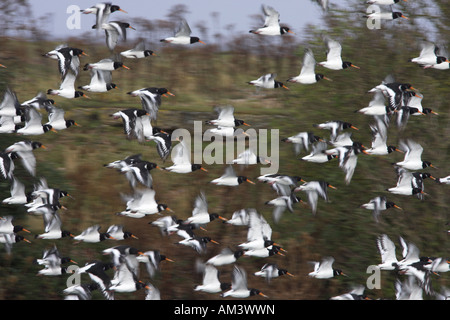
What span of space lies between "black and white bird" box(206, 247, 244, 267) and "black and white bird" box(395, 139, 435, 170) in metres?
3.13

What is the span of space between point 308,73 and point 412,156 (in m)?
2.28

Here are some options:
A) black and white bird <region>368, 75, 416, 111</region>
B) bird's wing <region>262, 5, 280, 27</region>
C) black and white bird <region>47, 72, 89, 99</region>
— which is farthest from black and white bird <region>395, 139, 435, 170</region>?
black and white bird <region>47, 72, 89, 99</region>

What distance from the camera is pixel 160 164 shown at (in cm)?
1492

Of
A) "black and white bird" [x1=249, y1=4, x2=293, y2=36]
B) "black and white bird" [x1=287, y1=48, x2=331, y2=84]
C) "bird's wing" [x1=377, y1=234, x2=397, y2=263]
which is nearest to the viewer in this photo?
"bird's wing" [x1=377, y1=234, x2=397, y2=263]

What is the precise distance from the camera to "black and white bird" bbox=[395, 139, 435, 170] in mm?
13023

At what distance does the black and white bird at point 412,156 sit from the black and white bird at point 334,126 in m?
1.01

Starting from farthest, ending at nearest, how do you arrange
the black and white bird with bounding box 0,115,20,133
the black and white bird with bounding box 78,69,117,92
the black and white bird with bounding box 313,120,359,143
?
the black and white bird with bounding box 78,69,117,92 → the black and white bird with bounding box 313,120,359,143 → the black and white bird with bounding box 0,115,20,133

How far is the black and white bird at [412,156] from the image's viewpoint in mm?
13023

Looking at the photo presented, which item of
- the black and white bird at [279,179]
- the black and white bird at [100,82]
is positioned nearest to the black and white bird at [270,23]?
the black and white bird at [279,179]

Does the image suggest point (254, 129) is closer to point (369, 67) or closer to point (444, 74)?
point (369, 67)

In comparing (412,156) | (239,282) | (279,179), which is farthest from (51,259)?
(412,156)

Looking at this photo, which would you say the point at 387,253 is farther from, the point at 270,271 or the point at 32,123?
the point at 32,123

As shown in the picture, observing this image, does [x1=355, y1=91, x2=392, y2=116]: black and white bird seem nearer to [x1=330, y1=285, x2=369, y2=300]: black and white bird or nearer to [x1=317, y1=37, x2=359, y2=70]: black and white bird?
[x1=317, y1=37, x2=359, y2=70]: black and white bird
